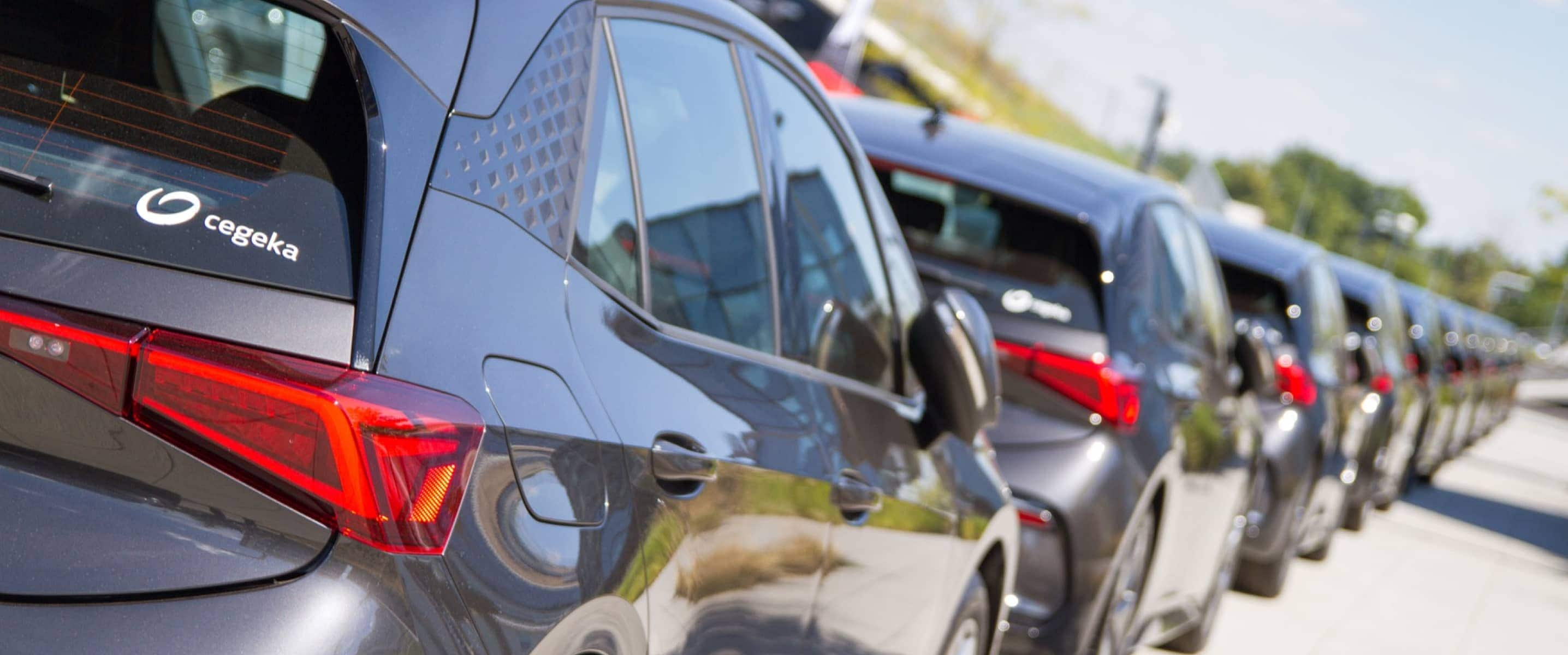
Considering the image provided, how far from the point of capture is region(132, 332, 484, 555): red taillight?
1759 millimetres

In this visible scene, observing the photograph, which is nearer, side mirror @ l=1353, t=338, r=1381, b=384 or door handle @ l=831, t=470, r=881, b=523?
door handle @ l=831, t=470, r=881, b=523

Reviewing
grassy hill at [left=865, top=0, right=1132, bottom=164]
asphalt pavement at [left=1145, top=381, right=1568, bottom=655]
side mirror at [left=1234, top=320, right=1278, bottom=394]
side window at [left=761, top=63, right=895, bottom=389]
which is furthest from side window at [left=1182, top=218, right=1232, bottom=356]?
grassy hill at [left=865, top=0, right=1132, bottom=164]

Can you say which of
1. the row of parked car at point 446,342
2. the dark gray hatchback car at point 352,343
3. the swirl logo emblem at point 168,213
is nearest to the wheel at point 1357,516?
the row of parked car at point 446,342

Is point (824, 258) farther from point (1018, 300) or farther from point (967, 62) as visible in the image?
point (967, 62)

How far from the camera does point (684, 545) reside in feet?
7.66

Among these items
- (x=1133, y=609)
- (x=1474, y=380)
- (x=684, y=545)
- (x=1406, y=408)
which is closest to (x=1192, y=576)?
(x=1133, y=609)

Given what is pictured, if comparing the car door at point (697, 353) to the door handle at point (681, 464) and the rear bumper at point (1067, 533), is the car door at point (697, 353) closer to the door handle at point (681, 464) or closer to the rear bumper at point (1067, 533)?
the door handle at point (681, 464)

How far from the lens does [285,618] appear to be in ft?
5.52

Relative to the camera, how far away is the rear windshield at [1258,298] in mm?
9164

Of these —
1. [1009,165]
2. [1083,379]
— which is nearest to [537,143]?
[1083,379]

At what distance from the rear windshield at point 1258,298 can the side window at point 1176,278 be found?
260cm

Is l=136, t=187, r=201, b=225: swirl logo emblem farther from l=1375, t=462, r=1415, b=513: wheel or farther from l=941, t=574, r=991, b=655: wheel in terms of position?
l=1375, t=462, r=1415, b=513: wheel

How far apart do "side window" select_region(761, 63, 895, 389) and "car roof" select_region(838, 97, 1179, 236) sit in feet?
6.71

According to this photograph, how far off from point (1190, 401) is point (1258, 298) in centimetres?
338
